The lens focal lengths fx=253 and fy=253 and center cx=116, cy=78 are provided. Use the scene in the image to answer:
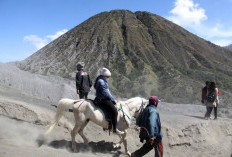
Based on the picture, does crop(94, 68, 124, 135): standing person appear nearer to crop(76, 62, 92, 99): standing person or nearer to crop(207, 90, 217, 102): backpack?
crop(76, 62, 92, 99): standing person

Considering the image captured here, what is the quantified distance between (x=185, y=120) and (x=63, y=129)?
6108 millimetres

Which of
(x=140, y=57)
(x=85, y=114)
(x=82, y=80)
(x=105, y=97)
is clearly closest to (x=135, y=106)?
(x=105, y=97)

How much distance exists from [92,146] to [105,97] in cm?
228

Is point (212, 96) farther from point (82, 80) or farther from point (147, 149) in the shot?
point (147, 149)

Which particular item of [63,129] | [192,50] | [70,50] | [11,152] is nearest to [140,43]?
[192,50]

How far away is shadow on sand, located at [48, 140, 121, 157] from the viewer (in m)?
8.35

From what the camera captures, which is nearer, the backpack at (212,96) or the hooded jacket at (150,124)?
the hooded jacket at (150,124)

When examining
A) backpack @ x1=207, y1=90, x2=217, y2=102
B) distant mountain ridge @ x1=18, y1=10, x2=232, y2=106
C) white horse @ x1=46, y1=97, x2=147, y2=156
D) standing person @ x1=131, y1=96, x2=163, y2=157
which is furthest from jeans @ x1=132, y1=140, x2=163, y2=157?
distant mountain ridge @ x1=18, y1=10, x2=232, y2=106

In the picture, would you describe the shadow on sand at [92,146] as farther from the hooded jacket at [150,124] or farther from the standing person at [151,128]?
the hooded jacket at [150,124]

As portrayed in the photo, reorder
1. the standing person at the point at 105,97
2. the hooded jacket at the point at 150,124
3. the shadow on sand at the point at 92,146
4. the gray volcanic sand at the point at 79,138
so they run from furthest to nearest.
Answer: the shadow on sand at the point at 92,146, the standing person at the point at 105,97, the gray volcanic sand at the point at 79,138, the hooded jacket at the point at 150,124

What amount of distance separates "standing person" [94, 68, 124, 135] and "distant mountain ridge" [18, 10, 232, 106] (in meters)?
23.7

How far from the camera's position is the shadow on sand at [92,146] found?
8.35 m

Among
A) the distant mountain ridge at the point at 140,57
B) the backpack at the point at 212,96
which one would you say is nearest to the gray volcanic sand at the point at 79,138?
the backpack at the point at 212,96

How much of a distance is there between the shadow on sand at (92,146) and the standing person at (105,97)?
4.26ft
